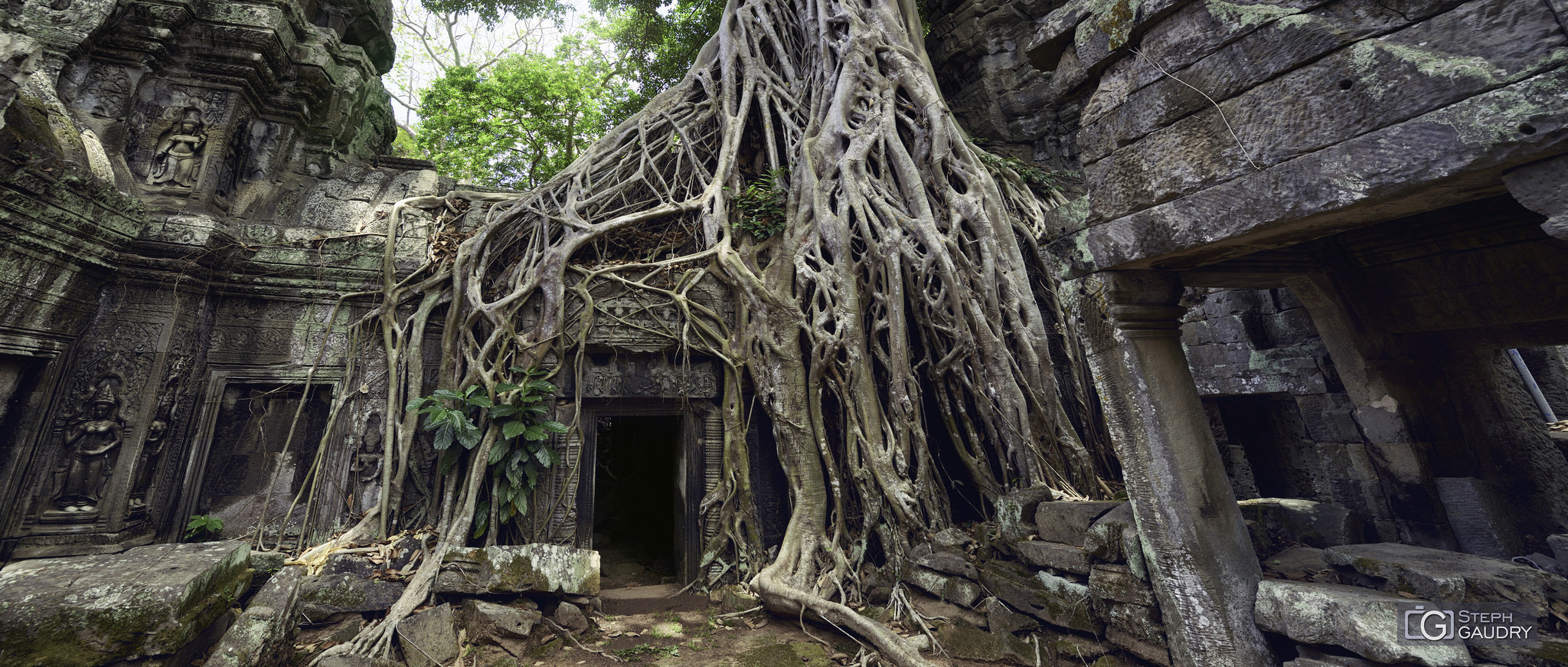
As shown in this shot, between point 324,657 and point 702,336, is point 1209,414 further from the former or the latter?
point 324,657

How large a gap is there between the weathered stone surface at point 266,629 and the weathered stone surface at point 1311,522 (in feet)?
15.0

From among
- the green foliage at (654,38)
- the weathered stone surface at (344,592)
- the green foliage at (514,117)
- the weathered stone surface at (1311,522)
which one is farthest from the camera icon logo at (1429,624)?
the green foliage at (514,117)

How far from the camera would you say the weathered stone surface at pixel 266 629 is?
242 cm

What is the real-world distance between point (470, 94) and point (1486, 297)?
12.7 meters

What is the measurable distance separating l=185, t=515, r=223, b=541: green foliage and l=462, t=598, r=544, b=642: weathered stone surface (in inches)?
96.9

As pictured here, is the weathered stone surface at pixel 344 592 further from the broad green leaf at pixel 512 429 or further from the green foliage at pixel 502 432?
the broad green leaf at pixel 512 429

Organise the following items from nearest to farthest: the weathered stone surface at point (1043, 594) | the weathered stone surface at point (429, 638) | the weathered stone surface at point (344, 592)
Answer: the weathered stone surface at point (1043, 594) → the weathered stone surface at point (429, 638) → the weathered stone surface at point (344, 592)

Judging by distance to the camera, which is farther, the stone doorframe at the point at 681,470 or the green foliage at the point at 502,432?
the stone doorframe at the point at 681,470

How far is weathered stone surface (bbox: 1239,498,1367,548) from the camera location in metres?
2.71

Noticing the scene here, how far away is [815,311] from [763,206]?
4.09ft

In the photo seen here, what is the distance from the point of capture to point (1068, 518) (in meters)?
2.78

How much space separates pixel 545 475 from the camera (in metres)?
4.20

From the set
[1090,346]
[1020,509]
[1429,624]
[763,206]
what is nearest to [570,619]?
[1020,509]

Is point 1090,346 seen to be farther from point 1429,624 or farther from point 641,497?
point 641,497
